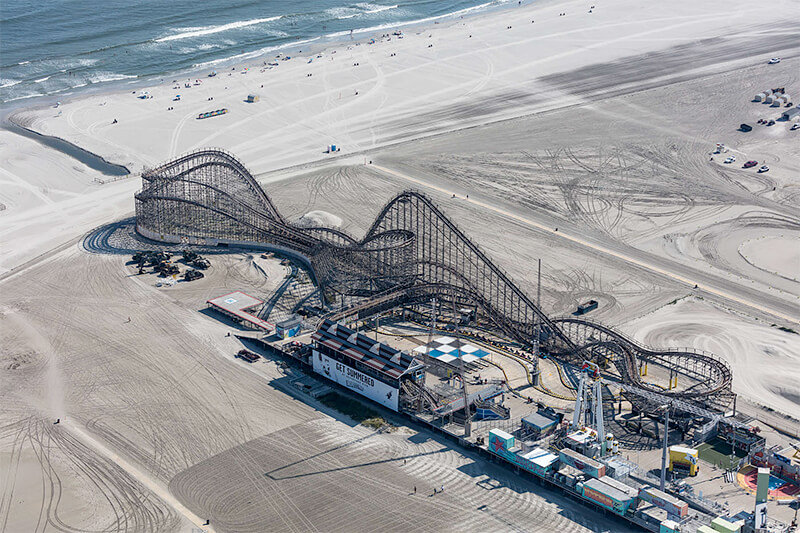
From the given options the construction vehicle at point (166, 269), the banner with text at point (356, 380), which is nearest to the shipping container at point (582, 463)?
the banner with text at point (356, 380)

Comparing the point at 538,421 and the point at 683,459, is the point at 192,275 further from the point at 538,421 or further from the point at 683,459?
the point at 683,459

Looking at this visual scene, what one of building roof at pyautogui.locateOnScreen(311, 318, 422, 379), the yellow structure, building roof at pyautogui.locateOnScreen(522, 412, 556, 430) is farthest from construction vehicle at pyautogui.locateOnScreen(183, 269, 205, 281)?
the yellow structure

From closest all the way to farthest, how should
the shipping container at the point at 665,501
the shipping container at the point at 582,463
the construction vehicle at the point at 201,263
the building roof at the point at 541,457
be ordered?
the shipping container at the point at 665,501, the shipping container at the point at 582,463, the building roof at the point at 541,457, the construction vehicle at the point at 201,263

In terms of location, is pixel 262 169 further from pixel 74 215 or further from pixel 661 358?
pixel 661 358

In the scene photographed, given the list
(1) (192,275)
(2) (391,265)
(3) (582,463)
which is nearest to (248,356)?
(2) (391,265)

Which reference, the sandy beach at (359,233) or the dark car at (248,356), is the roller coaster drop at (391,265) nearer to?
the sandy beach at (359,233)

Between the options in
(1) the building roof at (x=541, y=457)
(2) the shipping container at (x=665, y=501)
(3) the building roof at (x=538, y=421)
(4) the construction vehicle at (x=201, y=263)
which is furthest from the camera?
(4) the construction vehicle at (x=201, y=263)

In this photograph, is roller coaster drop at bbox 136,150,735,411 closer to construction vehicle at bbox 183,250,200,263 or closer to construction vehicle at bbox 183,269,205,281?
construction vehicle at bbox 183,250,200,263
